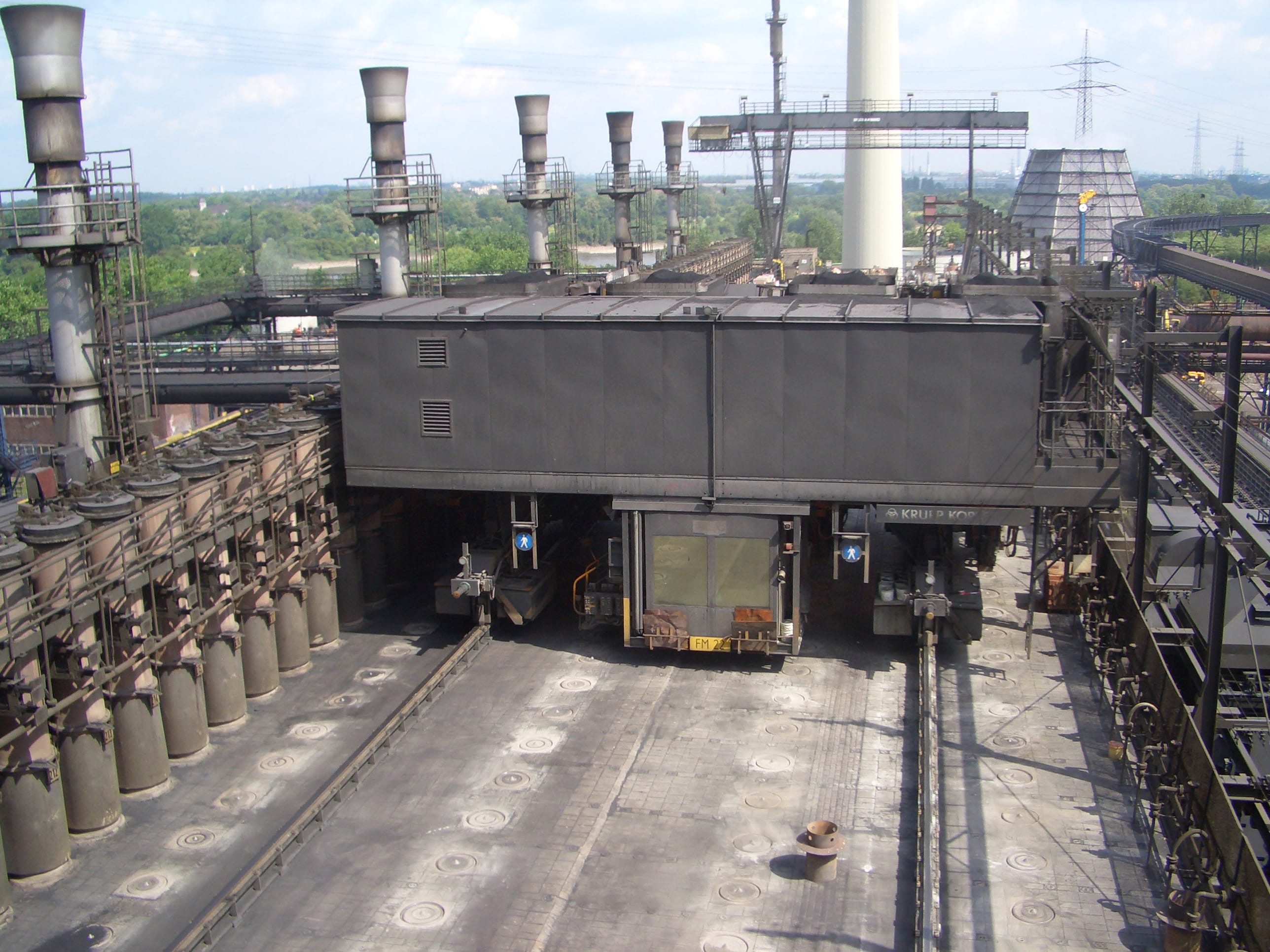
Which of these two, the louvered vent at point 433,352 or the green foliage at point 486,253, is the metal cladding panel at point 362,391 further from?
the green foliage at point 486,253

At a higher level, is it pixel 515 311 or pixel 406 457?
pixel 515 311

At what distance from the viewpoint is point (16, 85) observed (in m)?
21.5

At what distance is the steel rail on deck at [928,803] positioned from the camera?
43.0ft

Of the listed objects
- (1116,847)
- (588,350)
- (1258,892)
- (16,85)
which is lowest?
(1116,847)

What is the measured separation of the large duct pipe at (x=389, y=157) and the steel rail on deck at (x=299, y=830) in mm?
17430

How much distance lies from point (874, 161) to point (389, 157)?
57488mm

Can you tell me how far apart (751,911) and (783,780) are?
3.54m

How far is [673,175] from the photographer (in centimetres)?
7644

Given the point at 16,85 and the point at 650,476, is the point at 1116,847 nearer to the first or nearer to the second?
the point at 650,476

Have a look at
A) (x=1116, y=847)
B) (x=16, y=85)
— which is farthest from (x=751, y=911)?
(x=16, y=85)

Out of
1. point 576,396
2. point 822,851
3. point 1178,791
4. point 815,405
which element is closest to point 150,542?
point 576,396

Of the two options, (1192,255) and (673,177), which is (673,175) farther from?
(1192,255)

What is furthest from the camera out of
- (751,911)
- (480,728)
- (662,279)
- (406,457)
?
(662,279)

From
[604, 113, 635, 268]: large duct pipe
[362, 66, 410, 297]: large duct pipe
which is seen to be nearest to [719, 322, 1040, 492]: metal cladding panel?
[362, 66, 410, 297]: large duct pipe
